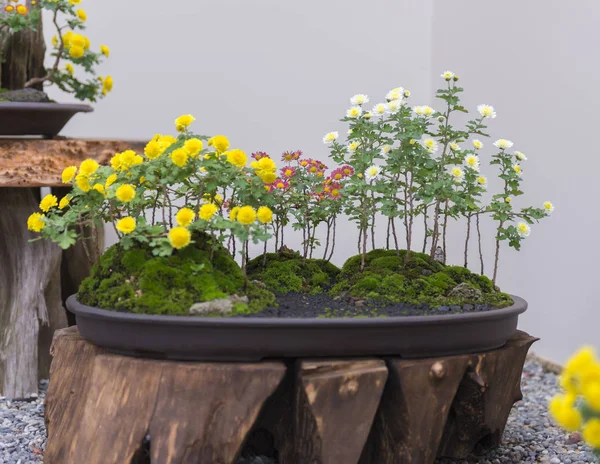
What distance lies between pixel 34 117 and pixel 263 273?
3.41 feet

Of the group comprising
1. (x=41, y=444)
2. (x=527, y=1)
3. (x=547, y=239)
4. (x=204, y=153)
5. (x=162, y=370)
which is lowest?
(x=41, y=444)

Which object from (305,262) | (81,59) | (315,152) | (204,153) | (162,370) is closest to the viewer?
(162,370)

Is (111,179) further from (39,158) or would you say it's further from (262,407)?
(39,158)

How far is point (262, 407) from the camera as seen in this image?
68.1 inches

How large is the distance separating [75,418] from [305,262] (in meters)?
0.84

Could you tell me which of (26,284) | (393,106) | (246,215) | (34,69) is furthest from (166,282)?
(34,69)

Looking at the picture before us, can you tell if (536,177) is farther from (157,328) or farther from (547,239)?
(157,328)

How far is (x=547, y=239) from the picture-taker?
11.2 feet

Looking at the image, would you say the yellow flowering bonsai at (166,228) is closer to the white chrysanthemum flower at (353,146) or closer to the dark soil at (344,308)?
the dark soil at (344,308)

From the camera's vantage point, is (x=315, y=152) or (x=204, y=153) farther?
(x=315, y=152)

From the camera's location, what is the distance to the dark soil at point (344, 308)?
6.16ft

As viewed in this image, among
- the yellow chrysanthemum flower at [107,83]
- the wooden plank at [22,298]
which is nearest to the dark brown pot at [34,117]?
the wooden plank at [22,298]

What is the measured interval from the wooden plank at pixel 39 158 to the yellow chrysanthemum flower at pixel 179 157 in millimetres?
912

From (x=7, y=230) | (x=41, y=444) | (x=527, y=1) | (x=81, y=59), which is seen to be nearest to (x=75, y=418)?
(x=41, y=444)
